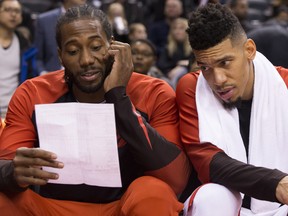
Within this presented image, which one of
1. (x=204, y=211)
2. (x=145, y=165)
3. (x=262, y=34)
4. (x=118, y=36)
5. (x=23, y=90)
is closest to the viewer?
(x=204, y=211)

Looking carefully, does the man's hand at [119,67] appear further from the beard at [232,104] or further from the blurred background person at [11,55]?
the blurred background person at [11,55]

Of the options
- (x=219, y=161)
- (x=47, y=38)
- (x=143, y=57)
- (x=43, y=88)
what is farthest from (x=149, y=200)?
(x=47, y=38)

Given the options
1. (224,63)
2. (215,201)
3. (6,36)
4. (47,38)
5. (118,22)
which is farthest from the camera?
(118,22)

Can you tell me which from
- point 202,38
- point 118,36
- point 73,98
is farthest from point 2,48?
point 202,38

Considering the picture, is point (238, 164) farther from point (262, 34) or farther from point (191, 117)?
point (262, 34)

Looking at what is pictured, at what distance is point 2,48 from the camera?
21.0 ft

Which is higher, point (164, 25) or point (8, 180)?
point (8, 180)

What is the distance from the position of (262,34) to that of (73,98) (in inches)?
87.2

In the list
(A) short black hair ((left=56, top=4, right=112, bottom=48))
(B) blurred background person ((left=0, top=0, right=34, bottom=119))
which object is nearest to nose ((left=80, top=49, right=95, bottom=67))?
(A) short black hair ((left=56, top=4, right=112, bottom=48))

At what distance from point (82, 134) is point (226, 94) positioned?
2.12 ft

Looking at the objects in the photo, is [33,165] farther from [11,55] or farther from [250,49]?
[11,55]

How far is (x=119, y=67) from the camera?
300cm

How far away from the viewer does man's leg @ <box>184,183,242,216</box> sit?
275 cm

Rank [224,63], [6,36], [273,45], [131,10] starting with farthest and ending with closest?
[131,10]
[6,36]
[273,45]
[224,63]
